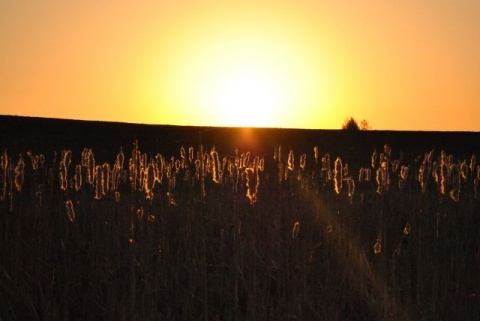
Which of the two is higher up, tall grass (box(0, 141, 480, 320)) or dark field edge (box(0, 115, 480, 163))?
dark field edge (box(0, 115, 480, 163))

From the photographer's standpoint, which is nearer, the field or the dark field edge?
the field

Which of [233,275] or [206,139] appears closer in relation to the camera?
[233,275]

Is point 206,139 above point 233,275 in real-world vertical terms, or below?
above

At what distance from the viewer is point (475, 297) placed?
3.58 meters

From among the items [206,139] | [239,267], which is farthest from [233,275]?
[206,139]

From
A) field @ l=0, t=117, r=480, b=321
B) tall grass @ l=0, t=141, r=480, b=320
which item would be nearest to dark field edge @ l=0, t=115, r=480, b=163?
field @ l=0, t=117, r=480, b=321

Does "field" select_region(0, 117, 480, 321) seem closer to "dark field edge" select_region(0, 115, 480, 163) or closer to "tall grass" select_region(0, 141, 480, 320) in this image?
"tall grass" select_region(0, 141, 480, 320)

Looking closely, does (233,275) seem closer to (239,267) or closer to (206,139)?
(239,267)

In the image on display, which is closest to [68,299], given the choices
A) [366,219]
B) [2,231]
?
[2,231]

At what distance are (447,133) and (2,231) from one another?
86.6ft

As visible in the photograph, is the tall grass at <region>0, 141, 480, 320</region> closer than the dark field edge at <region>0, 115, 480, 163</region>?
Yes

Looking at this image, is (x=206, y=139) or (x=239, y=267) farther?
(x=206, y=139)

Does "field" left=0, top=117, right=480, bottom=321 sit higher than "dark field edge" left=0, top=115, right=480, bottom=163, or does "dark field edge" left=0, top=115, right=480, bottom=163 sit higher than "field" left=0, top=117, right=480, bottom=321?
"dark field edge" left=0, top=115, right=480, bottom=163

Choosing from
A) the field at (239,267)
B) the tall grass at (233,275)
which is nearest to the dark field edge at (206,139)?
the field at (239,267)
